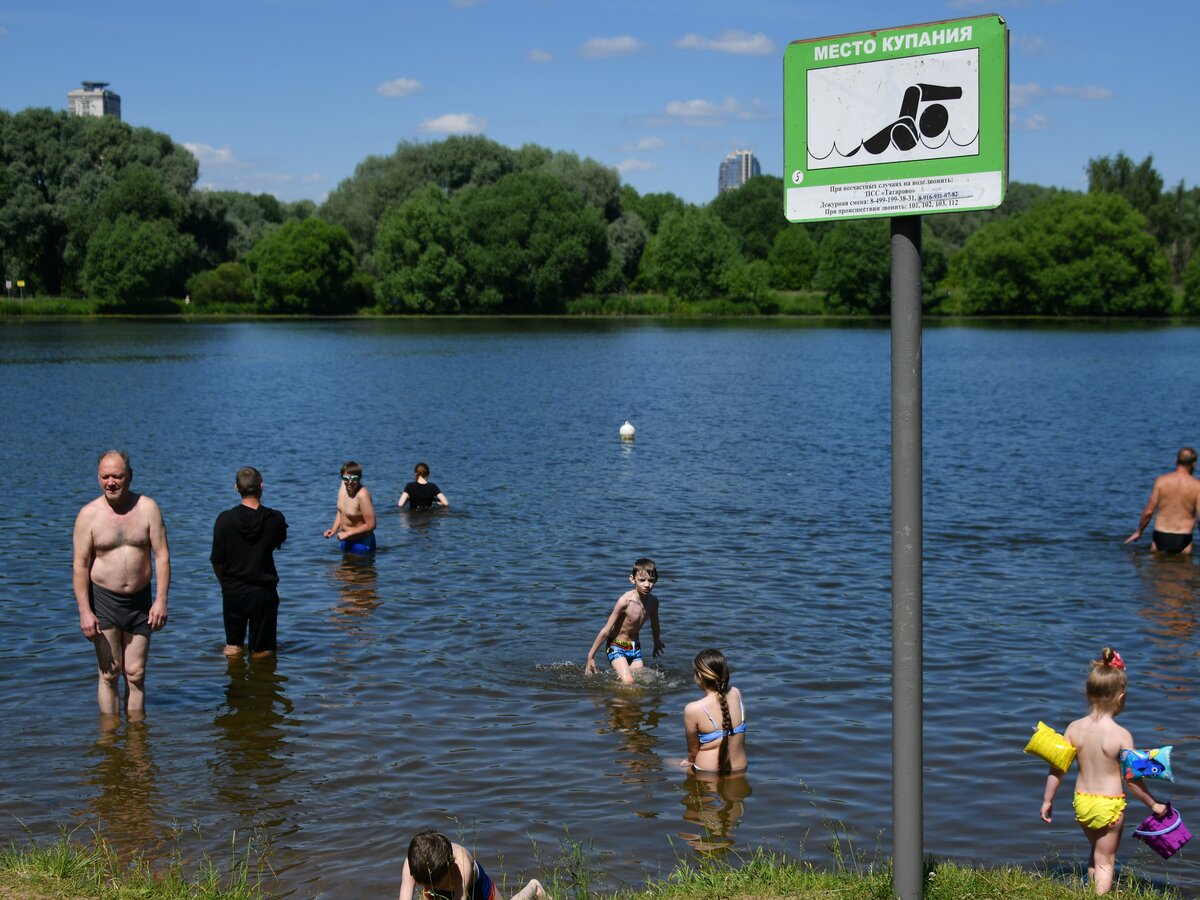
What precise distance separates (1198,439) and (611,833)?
30.3 m

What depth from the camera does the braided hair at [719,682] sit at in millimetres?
9320

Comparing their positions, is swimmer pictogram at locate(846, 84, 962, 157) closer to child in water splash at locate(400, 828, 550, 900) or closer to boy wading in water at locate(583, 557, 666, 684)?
child in water splash at locate(400, 828, 550, 900)

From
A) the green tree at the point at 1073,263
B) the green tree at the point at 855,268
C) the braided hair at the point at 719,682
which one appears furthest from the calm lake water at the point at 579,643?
the green tree at the point at 1073,263

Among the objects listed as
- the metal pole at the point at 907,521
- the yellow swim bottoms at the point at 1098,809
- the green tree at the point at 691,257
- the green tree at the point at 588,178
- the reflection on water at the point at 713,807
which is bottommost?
the reflection on water at the point at 713,807

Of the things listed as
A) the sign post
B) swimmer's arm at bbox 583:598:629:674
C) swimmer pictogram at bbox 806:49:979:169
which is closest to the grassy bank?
the sign post

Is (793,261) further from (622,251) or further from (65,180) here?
(65,180)

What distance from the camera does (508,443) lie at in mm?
32781

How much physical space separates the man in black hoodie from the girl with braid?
4.48 meters

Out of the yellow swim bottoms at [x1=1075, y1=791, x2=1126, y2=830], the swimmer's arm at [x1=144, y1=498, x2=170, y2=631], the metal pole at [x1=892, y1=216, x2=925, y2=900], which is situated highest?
the metal pole at [x1=892, y1=216, x2=925, y2=900]

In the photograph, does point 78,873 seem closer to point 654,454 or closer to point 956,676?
point 956,676

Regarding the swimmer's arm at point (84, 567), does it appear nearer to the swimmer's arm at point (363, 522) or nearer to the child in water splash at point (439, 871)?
the child in water splash at point (439, 871)

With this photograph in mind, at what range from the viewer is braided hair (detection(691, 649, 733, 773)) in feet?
30.6

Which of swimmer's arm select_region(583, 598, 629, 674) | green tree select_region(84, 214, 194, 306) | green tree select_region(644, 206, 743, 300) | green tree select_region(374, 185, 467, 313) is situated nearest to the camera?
swimmer's arm select_region(583, 598, 629, 674)

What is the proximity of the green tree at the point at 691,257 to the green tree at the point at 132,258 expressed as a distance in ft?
132
